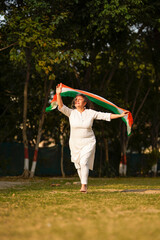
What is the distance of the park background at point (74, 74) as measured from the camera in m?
15.9

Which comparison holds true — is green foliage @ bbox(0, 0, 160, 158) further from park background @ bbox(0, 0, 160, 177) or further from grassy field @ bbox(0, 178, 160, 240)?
grassy field @ bbox(0, 178, 160, 240)

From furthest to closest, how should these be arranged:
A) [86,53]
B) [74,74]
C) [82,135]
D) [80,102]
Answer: [74,74], [86,53], [80,102], [82,135]

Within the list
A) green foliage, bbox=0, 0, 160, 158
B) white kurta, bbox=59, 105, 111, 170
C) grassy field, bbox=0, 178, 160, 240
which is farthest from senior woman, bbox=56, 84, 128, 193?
green foliage, bbox=0, 0, 160, 158

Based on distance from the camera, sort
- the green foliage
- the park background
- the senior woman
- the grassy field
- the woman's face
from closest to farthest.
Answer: the grassy field → the senior woman → the woman's face → the green foliage → the park background

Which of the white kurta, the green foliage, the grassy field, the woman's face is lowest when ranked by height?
the grassy field

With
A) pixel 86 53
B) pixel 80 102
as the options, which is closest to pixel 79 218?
pixel 80 102

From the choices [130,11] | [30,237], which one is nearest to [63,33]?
[130,11]

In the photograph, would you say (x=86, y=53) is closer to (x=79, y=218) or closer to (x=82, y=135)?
(x=82, y=135)

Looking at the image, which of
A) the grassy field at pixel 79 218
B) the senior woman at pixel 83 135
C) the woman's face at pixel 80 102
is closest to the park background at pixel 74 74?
the woman's face at pixel 80 102

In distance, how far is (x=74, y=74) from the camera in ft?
70.6

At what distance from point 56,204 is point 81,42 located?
13191 millimetres

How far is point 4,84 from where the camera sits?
74.2 ft

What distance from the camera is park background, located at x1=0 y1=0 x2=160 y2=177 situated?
15938 mm

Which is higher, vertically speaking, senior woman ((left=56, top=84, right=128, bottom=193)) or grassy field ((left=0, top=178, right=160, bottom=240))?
senior woman ((left=56, top=84, right=128, bottom=193))
